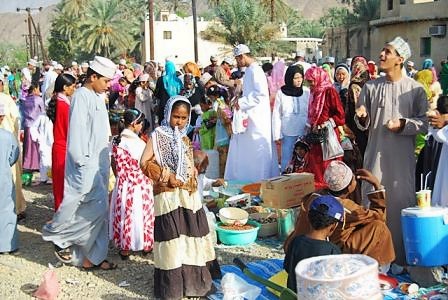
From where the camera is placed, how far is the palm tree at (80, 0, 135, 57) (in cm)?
5162

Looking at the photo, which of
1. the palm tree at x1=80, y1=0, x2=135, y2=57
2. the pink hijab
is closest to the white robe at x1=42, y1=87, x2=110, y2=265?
the pink hijab

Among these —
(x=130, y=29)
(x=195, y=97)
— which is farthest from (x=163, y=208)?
(x=130, y=29)

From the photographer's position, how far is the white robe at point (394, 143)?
17.1 ft

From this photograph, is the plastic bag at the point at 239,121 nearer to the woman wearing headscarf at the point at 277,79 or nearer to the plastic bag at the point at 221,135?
the plastic bag at the point at 221,135

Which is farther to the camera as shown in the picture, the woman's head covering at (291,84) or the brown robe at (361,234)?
the woman's head covering at (291,84)

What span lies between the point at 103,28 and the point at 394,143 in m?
48.8

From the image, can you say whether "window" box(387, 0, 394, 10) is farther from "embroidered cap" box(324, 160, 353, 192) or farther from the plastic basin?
"embroidered cap" box(324, 160, 353, 192)

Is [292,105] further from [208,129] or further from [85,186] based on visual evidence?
[85,186]

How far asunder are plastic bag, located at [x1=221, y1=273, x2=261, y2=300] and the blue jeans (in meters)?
3.93

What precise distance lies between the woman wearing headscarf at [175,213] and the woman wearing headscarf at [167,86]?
5.94 metres

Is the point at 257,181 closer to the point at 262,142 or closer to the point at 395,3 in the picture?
the point at 262,142

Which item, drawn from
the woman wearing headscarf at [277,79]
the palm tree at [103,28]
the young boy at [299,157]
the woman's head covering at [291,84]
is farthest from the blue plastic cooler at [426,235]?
the palm tree at [103,28]

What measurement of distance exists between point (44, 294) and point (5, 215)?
5.10 feet

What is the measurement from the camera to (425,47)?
30125 millimetres
